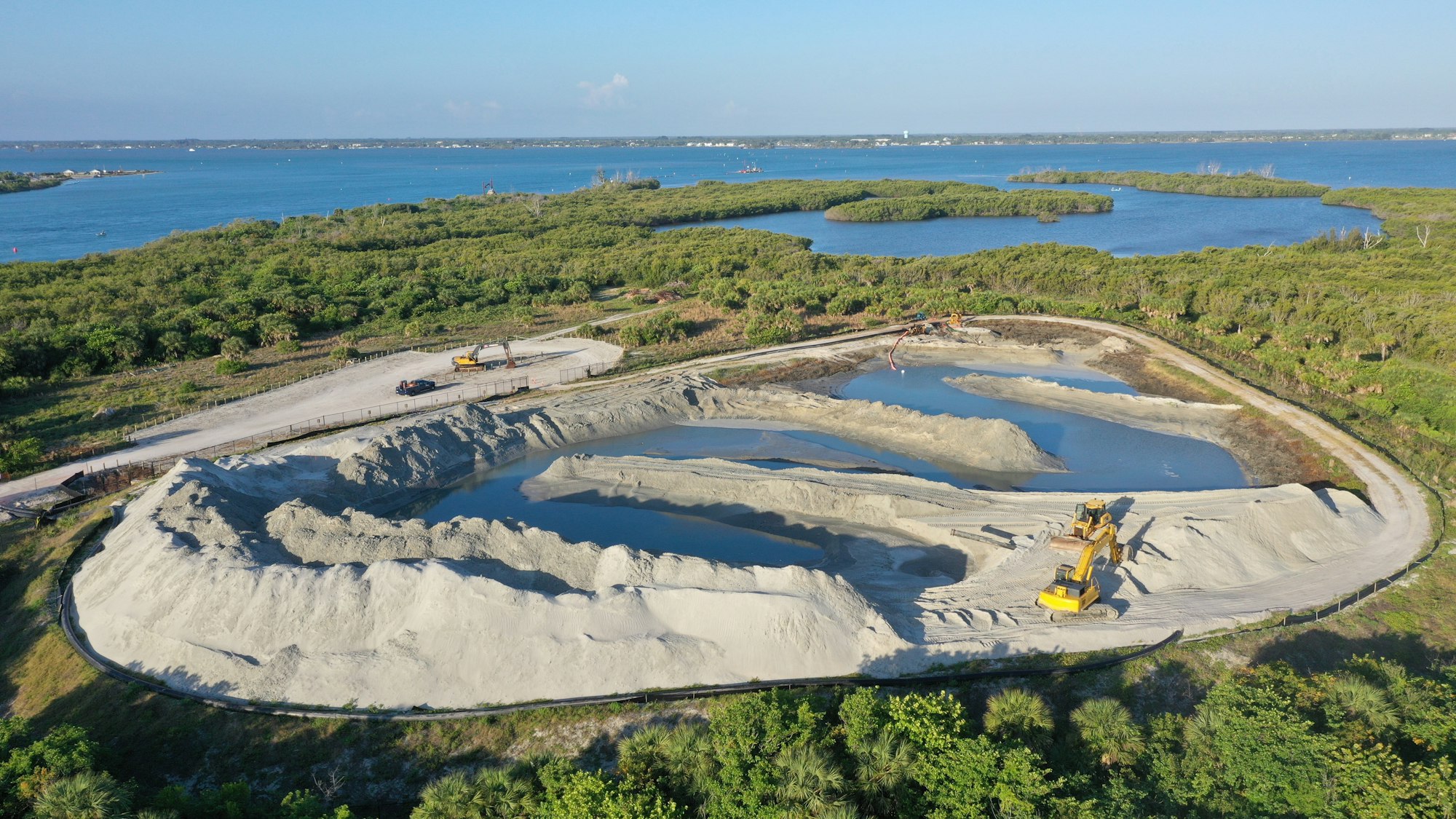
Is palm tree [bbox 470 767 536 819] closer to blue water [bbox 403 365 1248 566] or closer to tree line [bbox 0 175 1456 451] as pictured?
blue water [bbox 403 365 1248 566]

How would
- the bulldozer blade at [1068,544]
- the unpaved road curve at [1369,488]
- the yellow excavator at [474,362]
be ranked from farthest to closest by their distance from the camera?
the yellow excavator at [474,362] → the unpaved road curve at [1369,488] → the bulldozer blade at [1068,544]

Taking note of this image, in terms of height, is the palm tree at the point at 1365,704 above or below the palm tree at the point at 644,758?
above

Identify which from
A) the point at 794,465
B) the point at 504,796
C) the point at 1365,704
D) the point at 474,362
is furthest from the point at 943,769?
the point at 474,362

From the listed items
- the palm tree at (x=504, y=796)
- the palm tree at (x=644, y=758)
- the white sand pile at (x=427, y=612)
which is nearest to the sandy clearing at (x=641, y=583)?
the white sand pile at (x=427, y=612)

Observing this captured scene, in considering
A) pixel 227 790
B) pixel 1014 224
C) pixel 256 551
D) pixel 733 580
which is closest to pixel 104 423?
pixel 256 551

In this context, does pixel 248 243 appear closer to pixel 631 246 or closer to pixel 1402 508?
pixel 631 246

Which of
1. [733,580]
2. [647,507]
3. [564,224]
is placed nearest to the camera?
[733,580]

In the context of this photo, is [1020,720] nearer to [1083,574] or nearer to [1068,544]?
[1083,574]

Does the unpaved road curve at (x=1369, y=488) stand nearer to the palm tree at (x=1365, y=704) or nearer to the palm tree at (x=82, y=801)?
the palm tree at (x=1365, y=704)
